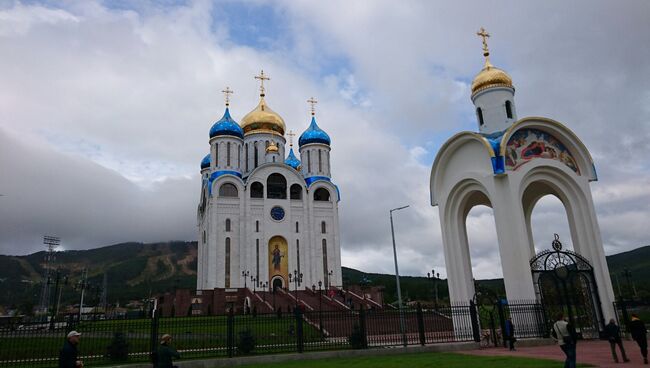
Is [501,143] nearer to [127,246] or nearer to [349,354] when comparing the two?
[349,354]

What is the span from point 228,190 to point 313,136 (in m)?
9.75

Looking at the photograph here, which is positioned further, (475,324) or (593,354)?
(475,324)

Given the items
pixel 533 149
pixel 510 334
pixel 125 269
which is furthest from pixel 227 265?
pixel 125 269

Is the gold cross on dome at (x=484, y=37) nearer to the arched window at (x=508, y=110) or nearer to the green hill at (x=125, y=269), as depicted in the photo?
the arched window at (x=508, y=110)

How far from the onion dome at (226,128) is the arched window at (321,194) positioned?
822cm

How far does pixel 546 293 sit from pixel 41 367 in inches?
603

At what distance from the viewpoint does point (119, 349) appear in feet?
41.7

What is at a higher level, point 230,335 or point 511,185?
point 511,185

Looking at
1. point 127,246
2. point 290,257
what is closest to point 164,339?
point 290,257

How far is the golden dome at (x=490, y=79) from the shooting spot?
20.3m

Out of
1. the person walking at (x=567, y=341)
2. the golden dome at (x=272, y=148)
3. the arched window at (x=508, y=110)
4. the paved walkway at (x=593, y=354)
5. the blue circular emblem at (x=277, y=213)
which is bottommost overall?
the paved walkway at (x=593, y=354)

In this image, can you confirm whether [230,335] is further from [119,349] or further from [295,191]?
[295,191]

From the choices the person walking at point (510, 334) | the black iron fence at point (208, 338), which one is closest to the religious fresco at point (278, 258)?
the black iron fence at point (208, 338)

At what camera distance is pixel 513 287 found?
16.4m
